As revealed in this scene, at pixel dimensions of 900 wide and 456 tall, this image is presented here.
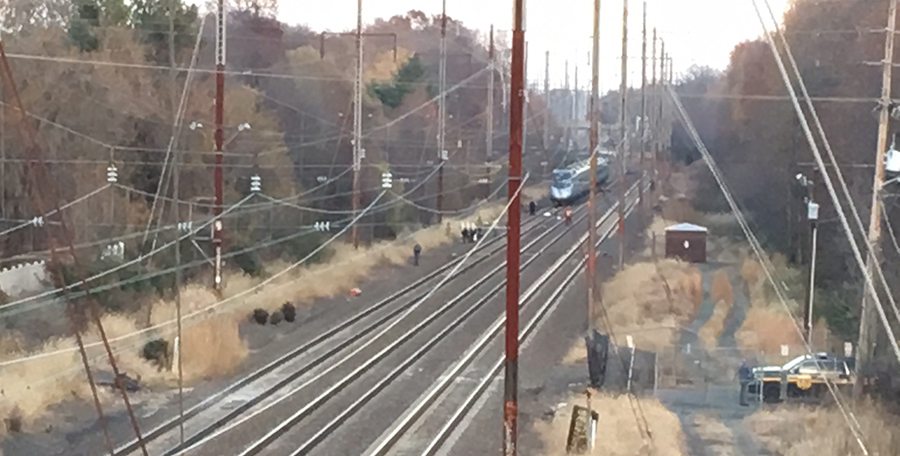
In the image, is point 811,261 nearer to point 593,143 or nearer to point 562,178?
point 593,143

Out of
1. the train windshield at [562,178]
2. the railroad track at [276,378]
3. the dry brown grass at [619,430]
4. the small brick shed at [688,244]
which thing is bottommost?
the dry brown grass at [619,430]

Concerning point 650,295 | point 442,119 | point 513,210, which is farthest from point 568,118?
point 513,210

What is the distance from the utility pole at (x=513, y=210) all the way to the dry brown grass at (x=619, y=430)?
320 cm

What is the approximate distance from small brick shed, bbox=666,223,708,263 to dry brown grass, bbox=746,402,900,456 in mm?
12055

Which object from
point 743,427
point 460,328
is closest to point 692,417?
point 743,427

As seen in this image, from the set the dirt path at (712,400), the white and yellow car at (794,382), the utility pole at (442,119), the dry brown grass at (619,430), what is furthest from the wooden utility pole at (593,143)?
the utility pole at (442,119)

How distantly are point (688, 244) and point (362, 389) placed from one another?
13.2 metres

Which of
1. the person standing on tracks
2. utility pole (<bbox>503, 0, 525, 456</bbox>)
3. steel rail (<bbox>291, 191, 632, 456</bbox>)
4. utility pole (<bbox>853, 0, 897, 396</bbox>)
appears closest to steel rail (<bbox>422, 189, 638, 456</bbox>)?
steel rail (<bbox>291, 191, 632, 456</bbox>)

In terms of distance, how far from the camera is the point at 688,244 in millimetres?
23375

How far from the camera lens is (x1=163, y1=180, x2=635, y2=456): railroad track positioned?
31.2ft

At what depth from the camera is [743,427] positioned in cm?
1077

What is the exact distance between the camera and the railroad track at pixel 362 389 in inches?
375

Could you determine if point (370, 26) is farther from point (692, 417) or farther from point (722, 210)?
point (692, 417)

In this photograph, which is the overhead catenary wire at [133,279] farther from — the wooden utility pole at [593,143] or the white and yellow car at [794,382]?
the white and yellow car at [794,382]
